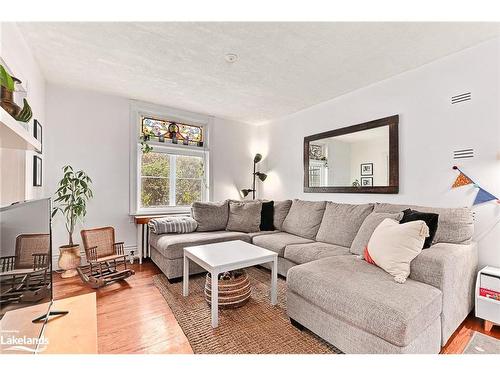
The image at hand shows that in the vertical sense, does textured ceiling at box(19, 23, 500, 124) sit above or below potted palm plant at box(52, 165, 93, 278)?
above

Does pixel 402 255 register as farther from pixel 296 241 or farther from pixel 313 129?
pixel 313 129

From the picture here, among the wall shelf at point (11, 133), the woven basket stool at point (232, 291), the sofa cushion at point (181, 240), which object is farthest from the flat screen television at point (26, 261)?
the sofa cushion at point (181, 240)

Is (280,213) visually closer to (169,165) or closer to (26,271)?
(169,165)

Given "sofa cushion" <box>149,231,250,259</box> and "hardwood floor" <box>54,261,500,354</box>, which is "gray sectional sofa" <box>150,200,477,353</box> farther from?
"sofa cushion" <box>149,231,250,259</box>

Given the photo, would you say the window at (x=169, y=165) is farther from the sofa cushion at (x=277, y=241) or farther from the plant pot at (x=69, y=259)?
the sofa cushion at (x=277, y=241)

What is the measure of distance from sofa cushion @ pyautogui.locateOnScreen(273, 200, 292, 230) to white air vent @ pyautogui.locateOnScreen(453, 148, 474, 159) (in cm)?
202

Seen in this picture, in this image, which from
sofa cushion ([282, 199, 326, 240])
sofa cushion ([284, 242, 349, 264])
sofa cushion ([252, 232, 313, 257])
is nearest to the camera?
sofa cushion ([284, 242, 349, 264])

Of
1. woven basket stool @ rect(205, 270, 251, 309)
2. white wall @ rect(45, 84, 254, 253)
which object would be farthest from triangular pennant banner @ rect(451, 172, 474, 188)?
white wall @ rect(45, 84, 254, 253)

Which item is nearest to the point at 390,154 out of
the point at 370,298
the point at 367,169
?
the point at 367,169

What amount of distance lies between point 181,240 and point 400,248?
2174 millimetres

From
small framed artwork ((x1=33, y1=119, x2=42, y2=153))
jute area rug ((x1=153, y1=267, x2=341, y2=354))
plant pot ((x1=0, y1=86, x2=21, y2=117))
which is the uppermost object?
small framed artwork ((x1=33, y1=119, x2=42, y2=153))

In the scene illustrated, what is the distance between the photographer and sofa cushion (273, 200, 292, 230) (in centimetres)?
358

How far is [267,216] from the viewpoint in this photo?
363cm
